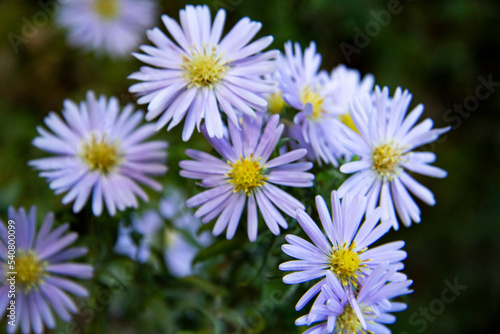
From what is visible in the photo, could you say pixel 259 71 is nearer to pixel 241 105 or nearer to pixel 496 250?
pixel 241 105

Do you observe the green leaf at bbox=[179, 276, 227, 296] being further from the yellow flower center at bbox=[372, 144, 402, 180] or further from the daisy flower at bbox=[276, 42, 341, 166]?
the yellow flower center at bbox=[372, 144, 402, 180]

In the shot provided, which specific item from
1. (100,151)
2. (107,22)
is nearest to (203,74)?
(100,151)

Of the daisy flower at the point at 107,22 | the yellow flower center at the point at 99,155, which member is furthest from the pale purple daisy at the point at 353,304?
the daisy flower at the point at 107,22

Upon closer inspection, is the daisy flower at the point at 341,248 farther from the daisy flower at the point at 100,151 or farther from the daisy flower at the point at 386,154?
the daisy flower at the point at 100,151

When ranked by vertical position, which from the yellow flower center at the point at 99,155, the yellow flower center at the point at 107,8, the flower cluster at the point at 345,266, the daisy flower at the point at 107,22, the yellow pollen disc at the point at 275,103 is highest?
the yellow flower center at the point at 107,8

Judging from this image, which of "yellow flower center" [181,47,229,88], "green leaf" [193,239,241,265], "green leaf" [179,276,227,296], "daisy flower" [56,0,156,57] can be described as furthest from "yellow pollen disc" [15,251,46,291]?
"daisy flower" [56,0,156,57]

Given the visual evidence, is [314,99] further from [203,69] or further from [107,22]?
[107,22]

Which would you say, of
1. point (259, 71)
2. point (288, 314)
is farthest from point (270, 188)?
point (288, 314)
